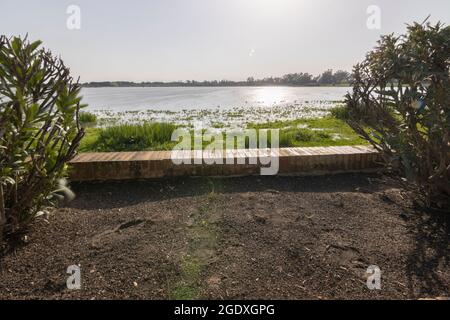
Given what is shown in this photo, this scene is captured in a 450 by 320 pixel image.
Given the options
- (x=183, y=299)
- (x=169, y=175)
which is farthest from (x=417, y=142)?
(x=169, y=175)

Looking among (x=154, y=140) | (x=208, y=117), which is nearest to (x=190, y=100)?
(x=208, y=117)

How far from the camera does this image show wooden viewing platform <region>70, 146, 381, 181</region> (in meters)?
3.77

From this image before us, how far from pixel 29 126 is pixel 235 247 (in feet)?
6.18

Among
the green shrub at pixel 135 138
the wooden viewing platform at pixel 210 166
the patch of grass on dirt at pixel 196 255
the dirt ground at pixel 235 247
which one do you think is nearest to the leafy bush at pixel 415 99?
the dirt ground at pixel 235 247

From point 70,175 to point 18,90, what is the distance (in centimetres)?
178

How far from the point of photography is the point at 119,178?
381 cm

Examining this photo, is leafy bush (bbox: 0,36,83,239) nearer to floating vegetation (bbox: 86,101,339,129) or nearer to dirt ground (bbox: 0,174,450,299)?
dirt ground (bbox: 0,174,450,299)

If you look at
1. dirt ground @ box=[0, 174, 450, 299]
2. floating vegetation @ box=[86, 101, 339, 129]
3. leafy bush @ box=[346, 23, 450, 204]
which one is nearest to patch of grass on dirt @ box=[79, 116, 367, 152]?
dirt ground @ box=[0, 174, 450, 299]

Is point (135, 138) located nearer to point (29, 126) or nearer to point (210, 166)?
point (210, 166)

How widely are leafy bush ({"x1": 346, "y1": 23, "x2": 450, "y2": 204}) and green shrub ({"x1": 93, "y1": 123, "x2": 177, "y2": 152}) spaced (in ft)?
13.2

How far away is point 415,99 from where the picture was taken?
258 cm

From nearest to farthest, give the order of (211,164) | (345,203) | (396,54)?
(396,54) < (345,203) < (211,164)

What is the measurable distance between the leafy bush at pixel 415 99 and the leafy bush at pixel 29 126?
2.88m
